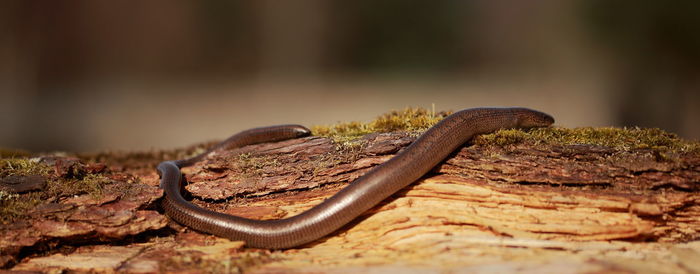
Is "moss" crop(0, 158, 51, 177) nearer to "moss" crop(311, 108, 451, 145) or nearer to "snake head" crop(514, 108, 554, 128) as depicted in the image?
"moss" crop(311, 108, 451, 145)

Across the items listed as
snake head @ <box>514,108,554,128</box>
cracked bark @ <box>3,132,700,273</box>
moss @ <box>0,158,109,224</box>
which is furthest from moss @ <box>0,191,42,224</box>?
snake head @ <box>514,108,554,128</box>

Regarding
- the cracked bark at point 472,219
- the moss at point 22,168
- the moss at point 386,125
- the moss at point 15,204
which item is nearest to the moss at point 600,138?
the cracked bark at point 472,219

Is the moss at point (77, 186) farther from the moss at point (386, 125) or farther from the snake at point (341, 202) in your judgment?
the moss at point (386, 125)

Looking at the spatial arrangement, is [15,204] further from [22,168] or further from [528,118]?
[528,118]

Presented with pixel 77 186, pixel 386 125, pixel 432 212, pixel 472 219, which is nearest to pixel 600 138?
pixel 472 219

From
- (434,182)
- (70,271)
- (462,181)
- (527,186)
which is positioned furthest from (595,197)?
(70,271)

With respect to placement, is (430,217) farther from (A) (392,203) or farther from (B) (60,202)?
(B) (60,202)
